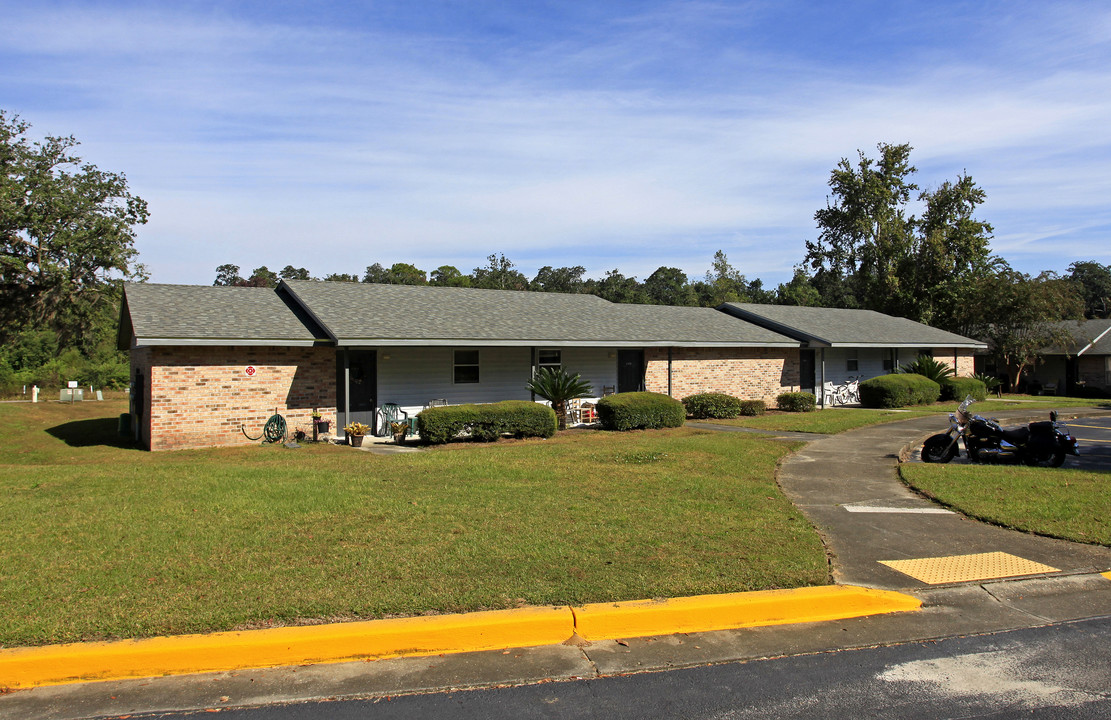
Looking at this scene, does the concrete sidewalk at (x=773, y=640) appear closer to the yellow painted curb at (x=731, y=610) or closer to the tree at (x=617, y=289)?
the yellow painted curb at (x=731, y=610)

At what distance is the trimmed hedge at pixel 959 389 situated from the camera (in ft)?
95.7

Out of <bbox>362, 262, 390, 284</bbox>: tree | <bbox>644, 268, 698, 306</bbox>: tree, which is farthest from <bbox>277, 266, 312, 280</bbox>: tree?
<bbox>644, 268, 698, 306</bbox>: tree

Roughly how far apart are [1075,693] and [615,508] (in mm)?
4797

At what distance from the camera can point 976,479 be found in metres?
10.5

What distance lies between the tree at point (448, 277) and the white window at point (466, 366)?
2173 inches

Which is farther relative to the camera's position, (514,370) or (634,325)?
(634,325)

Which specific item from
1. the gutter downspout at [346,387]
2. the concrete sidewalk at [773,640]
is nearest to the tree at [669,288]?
the gutter downspout at [346,387]

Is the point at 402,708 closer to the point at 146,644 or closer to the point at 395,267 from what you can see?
the point at 146,644

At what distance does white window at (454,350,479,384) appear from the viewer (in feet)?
64.9

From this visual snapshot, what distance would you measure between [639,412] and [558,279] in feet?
204

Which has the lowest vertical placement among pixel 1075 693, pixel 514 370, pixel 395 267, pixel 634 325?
pixel 1075 693

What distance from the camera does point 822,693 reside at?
13.8 ft

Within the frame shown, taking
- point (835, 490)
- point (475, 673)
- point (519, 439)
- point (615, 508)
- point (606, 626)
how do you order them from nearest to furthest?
point (475, 673)
point (606, 626)
point (615, 508)
point (835, 490)
point (519, 439)

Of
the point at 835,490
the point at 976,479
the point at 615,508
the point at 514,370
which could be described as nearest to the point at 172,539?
the point at 615,508
